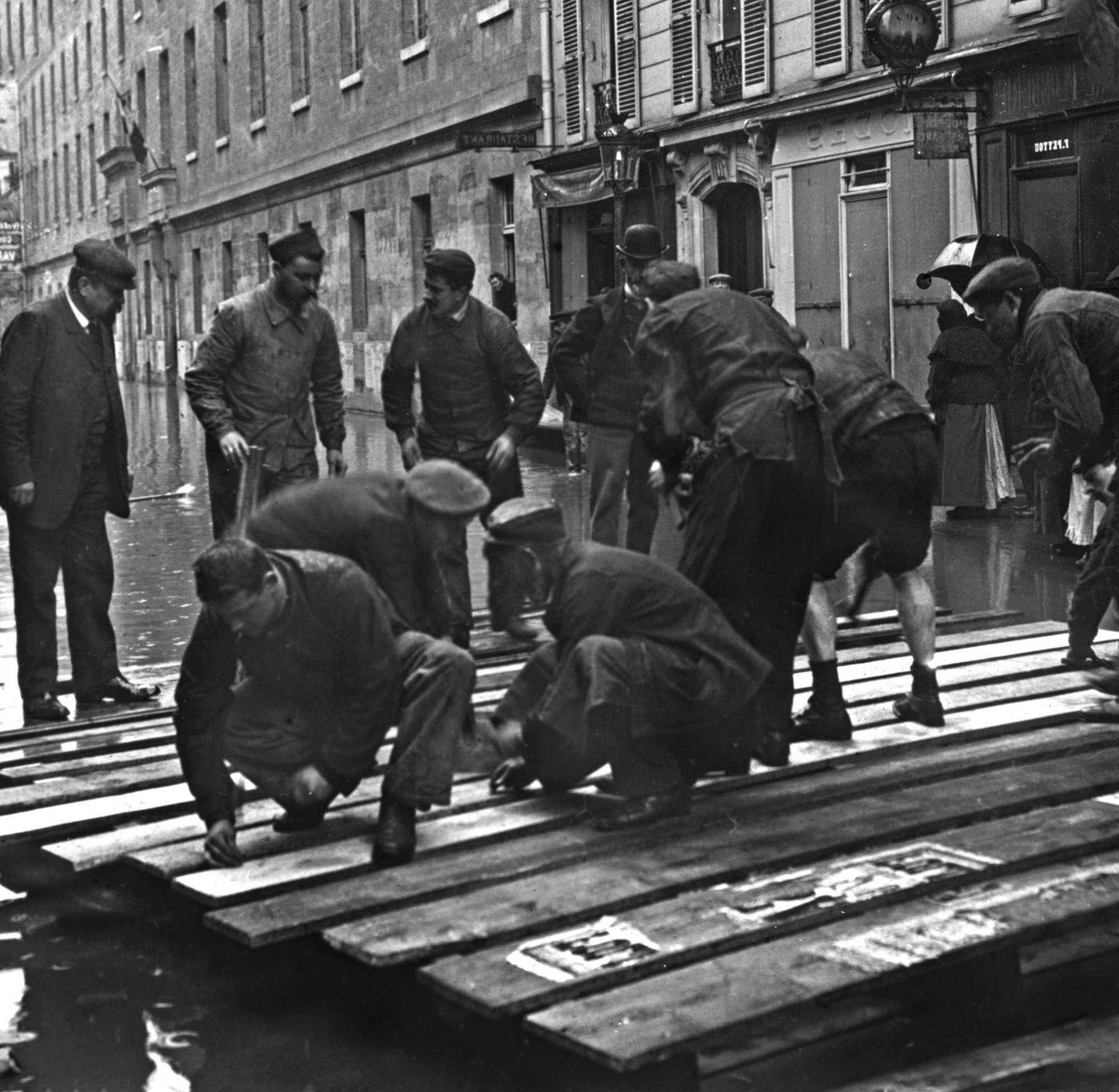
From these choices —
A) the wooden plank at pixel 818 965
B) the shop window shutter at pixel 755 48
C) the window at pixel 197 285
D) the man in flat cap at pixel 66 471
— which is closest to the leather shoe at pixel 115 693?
the man in flat cap at pixel 66 471

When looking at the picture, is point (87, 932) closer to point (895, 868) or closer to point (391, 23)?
point (895, 868)

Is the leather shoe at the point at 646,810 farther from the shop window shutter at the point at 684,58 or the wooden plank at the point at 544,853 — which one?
the shop window shutter at the point at 684,58

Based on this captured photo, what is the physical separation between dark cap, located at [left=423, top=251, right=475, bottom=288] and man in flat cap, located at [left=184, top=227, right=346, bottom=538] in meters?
0.49

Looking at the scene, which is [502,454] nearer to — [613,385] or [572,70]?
[613,385]

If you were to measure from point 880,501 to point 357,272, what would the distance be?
30772mm

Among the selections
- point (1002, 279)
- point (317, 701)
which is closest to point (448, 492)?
point (317, 701)

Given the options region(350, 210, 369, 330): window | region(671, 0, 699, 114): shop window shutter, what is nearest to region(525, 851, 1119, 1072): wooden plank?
region(671, 0, 699, 114): shop window shutter

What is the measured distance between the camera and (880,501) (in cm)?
701

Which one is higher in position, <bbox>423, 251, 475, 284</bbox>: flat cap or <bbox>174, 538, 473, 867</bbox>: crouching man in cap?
<bbox>423, 251, 475, 284</bbox>: flat cap

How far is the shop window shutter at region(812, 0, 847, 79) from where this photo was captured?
21266mm

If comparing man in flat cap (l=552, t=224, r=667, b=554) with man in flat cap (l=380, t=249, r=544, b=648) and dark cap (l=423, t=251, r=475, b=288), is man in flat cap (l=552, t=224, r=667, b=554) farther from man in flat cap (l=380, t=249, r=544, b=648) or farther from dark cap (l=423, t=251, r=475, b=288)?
dark cap (l=423, t=251, r=475, b=288)

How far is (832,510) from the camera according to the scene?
673 cm

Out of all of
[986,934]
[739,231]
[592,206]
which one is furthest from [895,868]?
[592,206]

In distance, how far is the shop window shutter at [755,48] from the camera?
75.2ft
